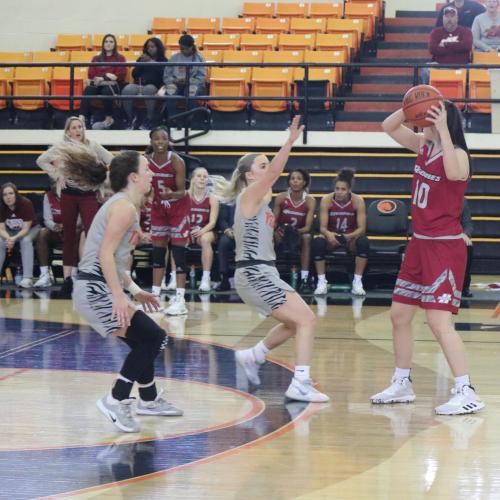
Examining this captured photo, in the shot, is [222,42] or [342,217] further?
[222,42]

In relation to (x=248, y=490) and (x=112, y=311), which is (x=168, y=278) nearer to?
(x=112, y=311)

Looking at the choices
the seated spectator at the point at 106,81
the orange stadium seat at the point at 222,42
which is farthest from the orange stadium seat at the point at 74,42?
the seated spectator at the point at 106,81

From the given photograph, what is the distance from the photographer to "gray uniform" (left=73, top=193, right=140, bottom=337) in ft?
17.0

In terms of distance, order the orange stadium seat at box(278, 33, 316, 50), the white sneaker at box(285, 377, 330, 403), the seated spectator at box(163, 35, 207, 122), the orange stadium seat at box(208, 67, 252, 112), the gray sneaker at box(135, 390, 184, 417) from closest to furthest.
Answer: the gray sneaker at box(135, 390, 184, 417)
the white sneaker at box(285, 377, 330, 403)
the seated spectator at box(163, 35, 207, 122)
the orange stadium seat at box(208, 67, 252, 112)
the orange stadium seat at box(278, 33, 316, 50)

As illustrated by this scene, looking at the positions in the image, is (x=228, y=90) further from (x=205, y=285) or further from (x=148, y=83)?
(x=205, y=285)

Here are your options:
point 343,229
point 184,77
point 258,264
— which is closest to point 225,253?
point 343,229

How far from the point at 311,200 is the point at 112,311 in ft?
19.9

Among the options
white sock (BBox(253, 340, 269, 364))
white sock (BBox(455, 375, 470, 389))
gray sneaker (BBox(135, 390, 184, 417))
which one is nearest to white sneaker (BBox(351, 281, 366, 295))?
white sock (BBox(253, 340, 269, 364))

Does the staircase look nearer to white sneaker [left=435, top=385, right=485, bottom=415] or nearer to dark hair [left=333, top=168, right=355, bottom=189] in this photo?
dark hair [left=333, top=168, right=355, bottom=189]

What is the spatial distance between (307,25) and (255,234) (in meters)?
9.44

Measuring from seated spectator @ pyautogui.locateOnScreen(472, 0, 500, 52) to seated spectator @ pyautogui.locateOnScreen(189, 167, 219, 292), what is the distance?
473 cm

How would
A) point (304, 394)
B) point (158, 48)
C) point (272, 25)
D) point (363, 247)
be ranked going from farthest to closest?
point (272, 25) < point (158, 48) < point (363, 247) < point (304, 394)

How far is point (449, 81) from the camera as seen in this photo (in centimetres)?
1265

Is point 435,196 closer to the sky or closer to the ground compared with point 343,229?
closer to the sky
